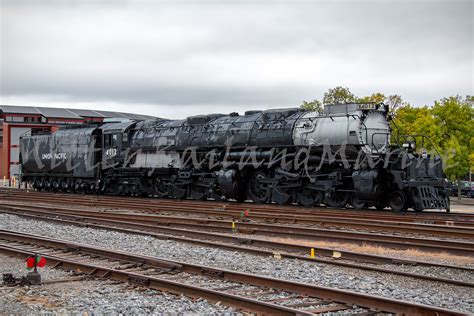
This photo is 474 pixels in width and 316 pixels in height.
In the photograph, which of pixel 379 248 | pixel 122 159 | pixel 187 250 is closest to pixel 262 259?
pixel 187 250

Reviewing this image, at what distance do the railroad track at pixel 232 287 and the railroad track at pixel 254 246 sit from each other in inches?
80.8

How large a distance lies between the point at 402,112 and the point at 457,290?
123ft

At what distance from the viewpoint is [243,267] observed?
400 inches

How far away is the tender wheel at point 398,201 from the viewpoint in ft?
66.5

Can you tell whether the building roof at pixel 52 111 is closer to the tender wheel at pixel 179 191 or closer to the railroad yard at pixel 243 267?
the tender wheel at pixel 179 191

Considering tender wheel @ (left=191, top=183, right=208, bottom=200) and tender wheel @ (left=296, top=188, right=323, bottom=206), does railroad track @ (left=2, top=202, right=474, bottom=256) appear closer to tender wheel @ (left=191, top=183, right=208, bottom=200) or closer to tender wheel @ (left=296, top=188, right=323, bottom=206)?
tender wheel @ (left=296, top=188, right=323, bottom=206)

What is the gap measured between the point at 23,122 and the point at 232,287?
67.7 metres

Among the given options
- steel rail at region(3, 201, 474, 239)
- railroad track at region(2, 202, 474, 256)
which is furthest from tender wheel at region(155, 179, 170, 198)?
steel rail at region(3, 201, 474, 239)

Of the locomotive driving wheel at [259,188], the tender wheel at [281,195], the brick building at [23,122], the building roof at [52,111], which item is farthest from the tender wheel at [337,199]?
the building roof at [52,111]

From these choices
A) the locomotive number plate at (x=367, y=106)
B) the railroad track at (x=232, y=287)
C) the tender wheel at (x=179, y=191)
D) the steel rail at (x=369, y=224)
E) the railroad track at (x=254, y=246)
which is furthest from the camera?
the tender wheel at (x=179, y=191)

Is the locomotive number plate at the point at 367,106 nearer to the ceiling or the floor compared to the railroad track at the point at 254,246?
nearer to the ceiling

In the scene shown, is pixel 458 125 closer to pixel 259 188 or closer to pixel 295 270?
pixel 259 188

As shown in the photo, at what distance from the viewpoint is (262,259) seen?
11.0 metres

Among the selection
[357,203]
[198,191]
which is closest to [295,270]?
[357,203]
